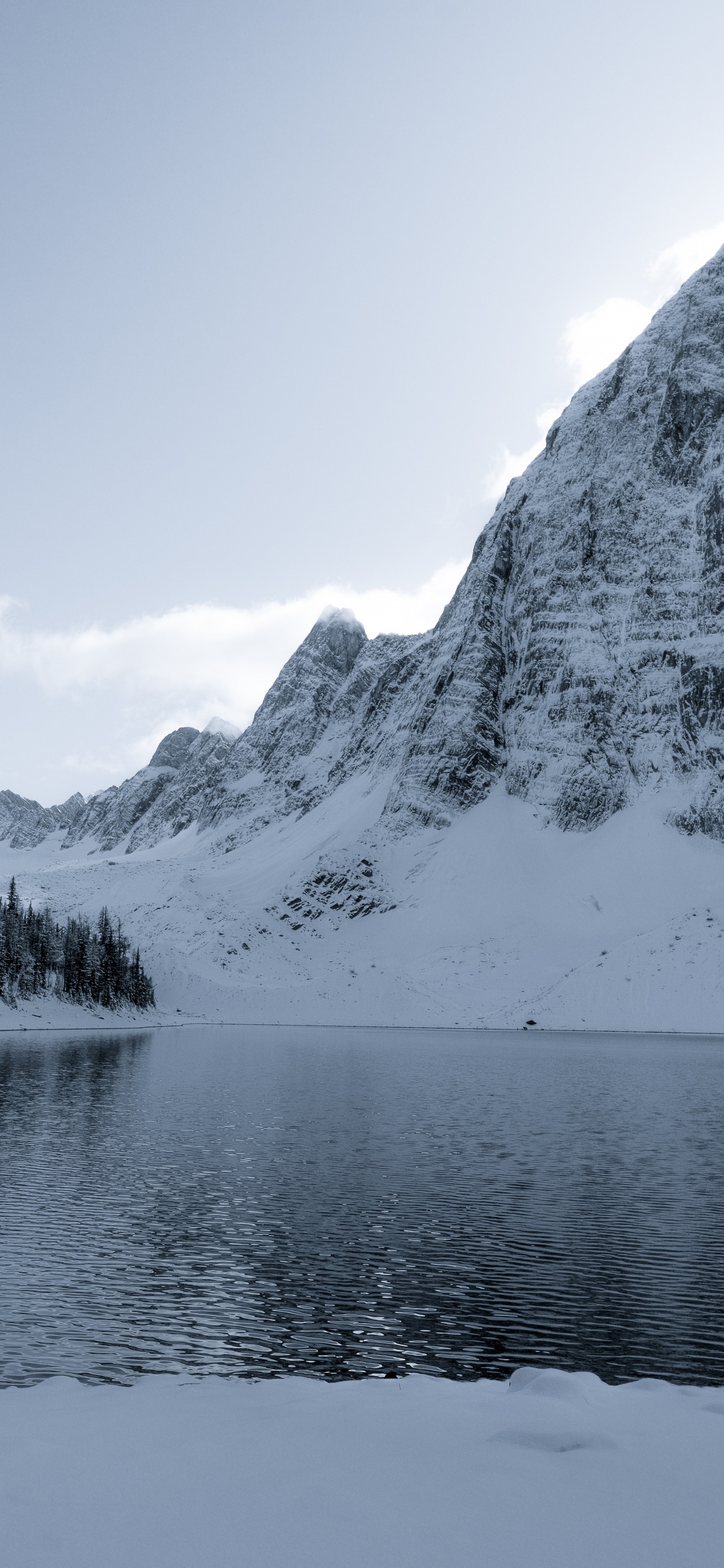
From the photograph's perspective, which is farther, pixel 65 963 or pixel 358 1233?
pixel 65 963

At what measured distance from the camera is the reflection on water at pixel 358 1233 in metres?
14.2

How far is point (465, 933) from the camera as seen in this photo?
15562 cm

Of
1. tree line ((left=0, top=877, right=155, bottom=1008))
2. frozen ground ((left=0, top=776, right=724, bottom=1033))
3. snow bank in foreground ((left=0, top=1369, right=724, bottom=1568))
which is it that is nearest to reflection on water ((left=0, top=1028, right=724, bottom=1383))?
snow bank in foreground ((left=0, top=1369, right=724, bottom=1568))

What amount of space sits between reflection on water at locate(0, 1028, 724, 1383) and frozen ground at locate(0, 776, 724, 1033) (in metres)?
79.0

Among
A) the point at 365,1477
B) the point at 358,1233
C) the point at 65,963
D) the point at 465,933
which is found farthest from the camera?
the point at 465,933

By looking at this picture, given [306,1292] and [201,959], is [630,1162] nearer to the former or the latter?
[306,1292]

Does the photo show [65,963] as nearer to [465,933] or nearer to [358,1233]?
[465,933]

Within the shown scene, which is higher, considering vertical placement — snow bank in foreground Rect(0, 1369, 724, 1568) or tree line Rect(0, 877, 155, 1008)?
snow bank in foreground Rect(0, 1369, 724, 1568)

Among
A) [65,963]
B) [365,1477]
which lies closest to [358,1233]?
[365,1477]

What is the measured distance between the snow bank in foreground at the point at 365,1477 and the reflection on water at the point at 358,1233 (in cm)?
341

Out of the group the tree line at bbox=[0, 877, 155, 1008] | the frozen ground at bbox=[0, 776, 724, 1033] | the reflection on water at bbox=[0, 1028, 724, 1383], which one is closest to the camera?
the reflection on water at bbox=[0, 1028, 724, 1383]

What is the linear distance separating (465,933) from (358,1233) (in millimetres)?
136491

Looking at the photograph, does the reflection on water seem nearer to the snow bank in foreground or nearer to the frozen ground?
the snow bank in foreground

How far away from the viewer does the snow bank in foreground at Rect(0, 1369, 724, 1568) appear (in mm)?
6258
